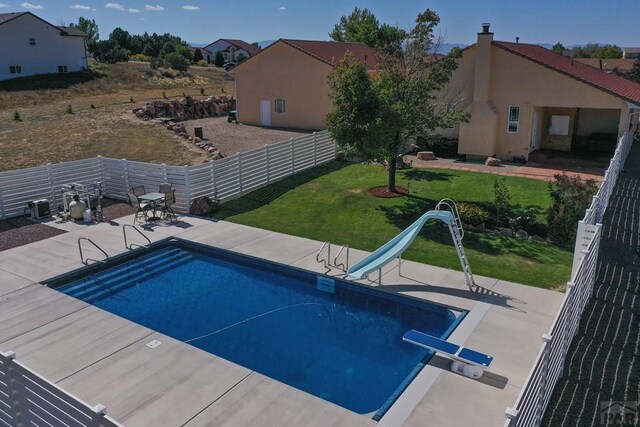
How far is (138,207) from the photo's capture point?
17.9 metres

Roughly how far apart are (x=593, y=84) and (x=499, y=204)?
11.4 m

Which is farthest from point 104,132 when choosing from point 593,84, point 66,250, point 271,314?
point 593,84

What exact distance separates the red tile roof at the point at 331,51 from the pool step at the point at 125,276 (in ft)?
73.3

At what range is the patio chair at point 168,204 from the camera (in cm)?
1767

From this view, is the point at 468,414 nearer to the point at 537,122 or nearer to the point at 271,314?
the point at 271,314

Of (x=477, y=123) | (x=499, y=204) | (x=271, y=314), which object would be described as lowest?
(x=271, y=314)

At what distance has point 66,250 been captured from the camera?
14867 mm

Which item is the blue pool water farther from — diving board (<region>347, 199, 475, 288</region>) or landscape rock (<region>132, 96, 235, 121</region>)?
landscape rock (<region>132, 96, 235, 121</region>)

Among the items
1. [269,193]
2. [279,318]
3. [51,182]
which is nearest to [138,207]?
[51,182]

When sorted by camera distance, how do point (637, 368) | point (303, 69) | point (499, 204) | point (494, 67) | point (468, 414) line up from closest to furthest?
point (468, 414) → point (637, 368) → point (499, 204) → point (494, 67) → point (303, 69)

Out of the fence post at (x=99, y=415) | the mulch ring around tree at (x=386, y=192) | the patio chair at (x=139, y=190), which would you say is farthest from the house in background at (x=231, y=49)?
the fence post at (x=99, y=415)

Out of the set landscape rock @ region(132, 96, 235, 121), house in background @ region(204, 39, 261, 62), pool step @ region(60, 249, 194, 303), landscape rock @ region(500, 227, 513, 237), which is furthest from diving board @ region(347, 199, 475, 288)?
house in background @ region(204, 39, 261, 62)

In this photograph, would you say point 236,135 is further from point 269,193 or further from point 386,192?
point 386,192

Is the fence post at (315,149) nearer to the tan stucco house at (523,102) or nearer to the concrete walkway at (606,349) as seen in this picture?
the tan stucco house at (523,102)
